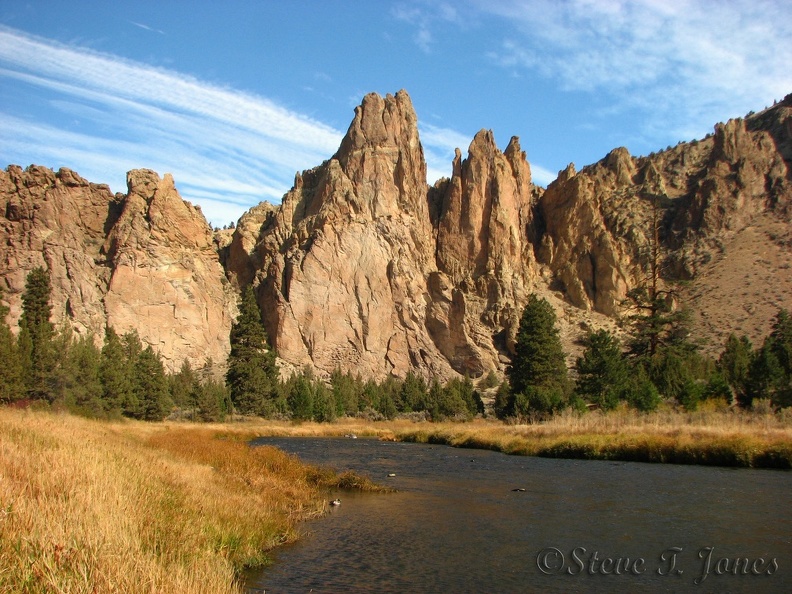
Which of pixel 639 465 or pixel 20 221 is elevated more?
pixel 20 221

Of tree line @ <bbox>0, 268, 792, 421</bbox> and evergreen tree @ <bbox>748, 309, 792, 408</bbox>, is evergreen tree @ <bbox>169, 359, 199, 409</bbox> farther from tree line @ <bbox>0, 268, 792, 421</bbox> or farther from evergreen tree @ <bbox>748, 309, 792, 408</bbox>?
evergreen tree @ <bbox>748, 309, 792, 408</bbox>

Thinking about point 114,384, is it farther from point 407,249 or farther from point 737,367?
point 407,249

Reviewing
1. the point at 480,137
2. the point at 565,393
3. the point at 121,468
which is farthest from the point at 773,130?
the point at 121,468

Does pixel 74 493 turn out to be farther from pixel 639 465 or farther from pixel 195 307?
pixel 195 307

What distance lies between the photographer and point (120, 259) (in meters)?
129

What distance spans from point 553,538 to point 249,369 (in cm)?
7346

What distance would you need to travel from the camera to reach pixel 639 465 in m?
31.6

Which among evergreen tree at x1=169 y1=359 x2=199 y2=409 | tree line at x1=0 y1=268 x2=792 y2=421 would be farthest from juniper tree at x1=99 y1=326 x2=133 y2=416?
evergreen tree at x1=169 y1=359 x2=199 y2=409

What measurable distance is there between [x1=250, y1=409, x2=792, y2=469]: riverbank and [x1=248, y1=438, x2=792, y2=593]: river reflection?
119 inches

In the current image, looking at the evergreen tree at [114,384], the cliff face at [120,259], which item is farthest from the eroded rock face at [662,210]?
the evergreen tree at [114,384]

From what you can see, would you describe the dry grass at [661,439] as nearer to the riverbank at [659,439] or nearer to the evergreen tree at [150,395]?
the riverbank at [659,439]

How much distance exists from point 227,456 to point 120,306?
111 metres

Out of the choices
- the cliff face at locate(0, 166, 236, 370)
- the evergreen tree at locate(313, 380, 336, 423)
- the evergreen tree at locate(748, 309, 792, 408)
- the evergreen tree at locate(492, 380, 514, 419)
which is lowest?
the evergreen tree at locate(313, 380, 336, 423)

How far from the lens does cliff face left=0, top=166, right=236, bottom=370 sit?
4803 inches
